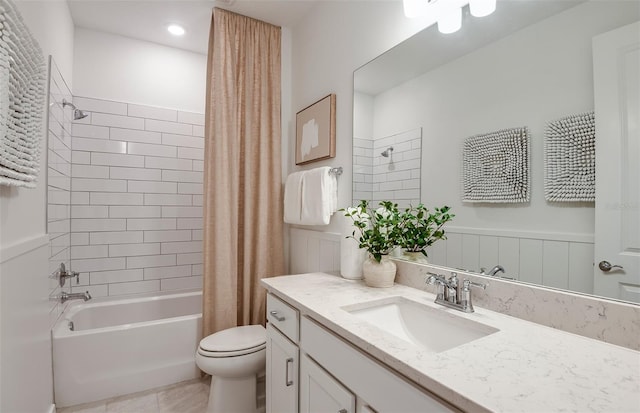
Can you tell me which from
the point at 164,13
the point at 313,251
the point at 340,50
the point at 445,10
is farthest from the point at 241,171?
the point at 445,10

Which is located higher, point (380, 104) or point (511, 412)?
point (380, 104)

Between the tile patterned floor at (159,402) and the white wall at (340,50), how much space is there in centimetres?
128

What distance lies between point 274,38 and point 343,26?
0.67 meters

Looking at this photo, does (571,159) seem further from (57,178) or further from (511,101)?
(57,178)

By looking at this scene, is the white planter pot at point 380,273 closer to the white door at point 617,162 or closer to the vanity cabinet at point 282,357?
the vanity cabinet at point 282,357

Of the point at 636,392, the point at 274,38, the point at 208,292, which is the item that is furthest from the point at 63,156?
the point at 636,392

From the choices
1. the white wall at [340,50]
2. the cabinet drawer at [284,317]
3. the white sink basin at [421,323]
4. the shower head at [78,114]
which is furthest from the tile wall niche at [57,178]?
the white sink basin at [421,323]

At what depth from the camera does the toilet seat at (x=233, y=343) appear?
5.47 ft

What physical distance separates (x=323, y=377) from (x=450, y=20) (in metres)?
1.43

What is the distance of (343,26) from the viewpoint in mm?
1895

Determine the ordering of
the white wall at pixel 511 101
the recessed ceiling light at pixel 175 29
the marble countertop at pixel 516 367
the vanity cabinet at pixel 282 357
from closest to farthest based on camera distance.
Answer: the marble countertop at pixel 516 367 → the white wall at pixel 511 101 → the vanity cabinet at pixel 282 357 → the recessed ceiling light at pixel 175 29

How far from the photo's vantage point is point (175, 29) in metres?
2.39

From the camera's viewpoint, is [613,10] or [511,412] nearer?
[511,412]

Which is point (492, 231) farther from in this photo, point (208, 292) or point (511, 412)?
point (208, 292)
